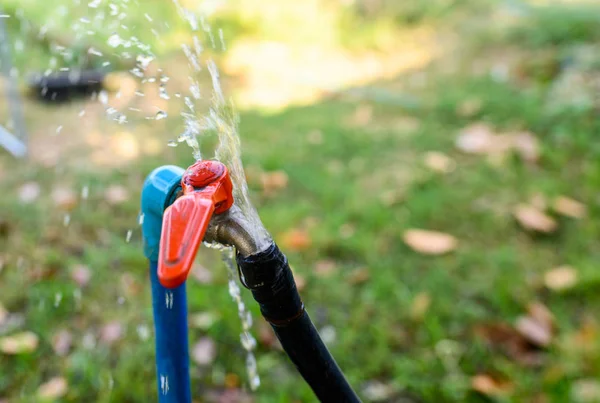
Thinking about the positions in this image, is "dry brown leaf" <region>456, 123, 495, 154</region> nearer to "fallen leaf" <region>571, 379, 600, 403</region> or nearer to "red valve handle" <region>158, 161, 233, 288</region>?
"fallen leaf" <region>571, 379, 600, 403</region>

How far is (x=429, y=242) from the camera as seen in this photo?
205cm

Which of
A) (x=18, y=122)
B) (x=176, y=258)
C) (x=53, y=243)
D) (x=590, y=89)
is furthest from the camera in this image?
(x=590, y=89)

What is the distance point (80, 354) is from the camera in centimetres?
158

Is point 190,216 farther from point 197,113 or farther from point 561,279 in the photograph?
point 561,279

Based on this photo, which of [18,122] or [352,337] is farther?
[18,122]

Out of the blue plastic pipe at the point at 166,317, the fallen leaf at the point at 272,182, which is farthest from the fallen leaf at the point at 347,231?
the blue plastic pipe at the point at 166,317

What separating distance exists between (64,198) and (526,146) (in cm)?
201

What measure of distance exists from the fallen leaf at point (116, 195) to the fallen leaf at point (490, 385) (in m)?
1.47

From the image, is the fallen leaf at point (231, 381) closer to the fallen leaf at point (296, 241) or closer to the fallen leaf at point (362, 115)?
the fallen leaf at point (296, 241)

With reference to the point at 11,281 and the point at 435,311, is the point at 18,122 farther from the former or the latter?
the point at 435,311

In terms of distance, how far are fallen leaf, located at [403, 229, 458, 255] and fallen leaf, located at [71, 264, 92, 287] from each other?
109 cm

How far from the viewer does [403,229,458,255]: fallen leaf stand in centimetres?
203

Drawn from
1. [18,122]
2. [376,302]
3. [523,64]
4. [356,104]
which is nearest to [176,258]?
[376,302]

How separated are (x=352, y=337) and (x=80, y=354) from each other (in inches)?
29.8
